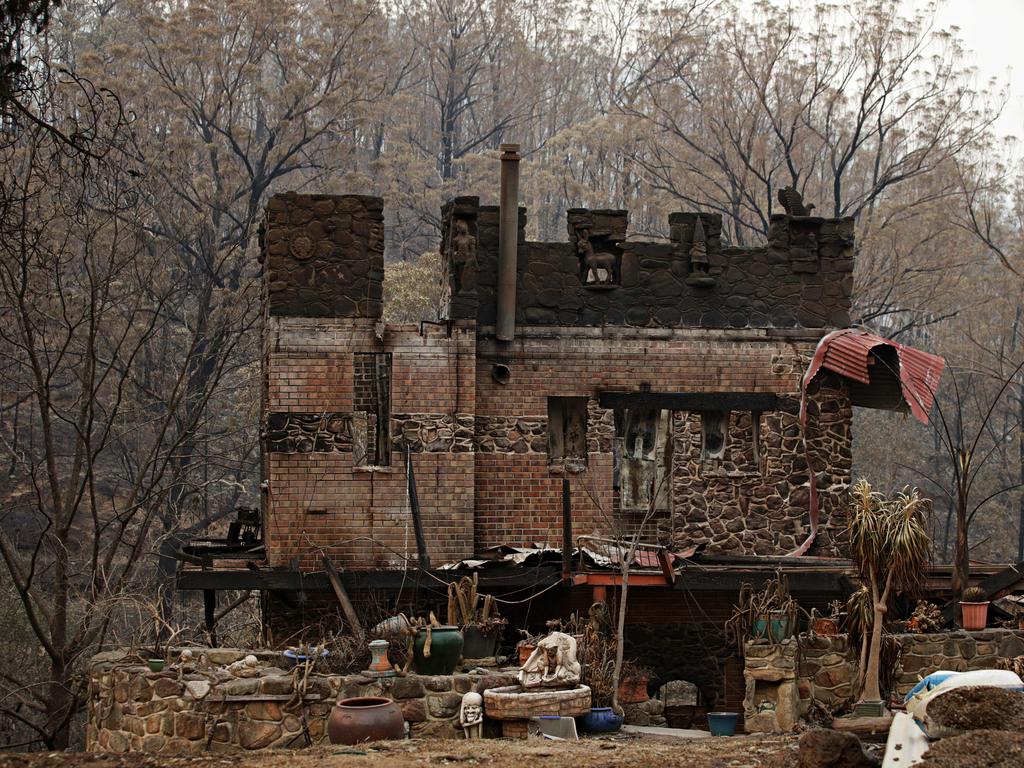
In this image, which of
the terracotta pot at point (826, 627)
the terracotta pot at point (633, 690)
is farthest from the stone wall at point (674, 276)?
the terracotta pot at point (826, 627)

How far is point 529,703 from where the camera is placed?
45.1 ft

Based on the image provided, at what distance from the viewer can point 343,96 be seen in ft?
121

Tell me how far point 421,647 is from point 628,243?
766 centimetres

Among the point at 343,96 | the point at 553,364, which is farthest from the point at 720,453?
the point at 343,96

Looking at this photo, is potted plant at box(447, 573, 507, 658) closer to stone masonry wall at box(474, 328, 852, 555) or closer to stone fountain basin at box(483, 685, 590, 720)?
stone fountain basin at box(483, 685, 590, 720)

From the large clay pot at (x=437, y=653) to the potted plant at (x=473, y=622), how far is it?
2.25 ft

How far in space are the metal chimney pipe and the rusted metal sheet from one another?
4.30 metres

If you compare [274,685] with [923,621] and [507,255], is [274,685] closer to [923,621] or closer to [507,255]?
[923,621]

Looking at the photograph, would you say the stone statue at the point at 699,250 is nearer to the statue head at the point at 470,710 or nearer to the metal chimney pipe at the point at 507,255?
the metal chimney pipe at the point at 507,255

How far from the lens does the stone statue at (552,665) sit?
46.1ft

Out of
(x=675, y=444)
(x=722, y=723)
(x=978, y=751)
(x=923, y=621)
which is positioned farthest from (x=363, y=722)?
(x=675, y=444)

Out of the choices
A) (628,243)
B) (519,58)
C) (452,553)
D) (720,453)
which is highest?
(519,58)

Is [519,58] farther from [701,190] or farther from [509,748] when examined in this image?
[509,748]

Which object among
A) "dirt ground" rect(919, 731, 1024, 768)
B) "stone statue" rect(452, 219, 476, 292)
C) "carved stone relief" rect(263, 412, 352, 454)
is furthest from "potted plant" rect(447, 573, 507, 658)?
"dirt ground" rect(919, 731, 1024, 768)
